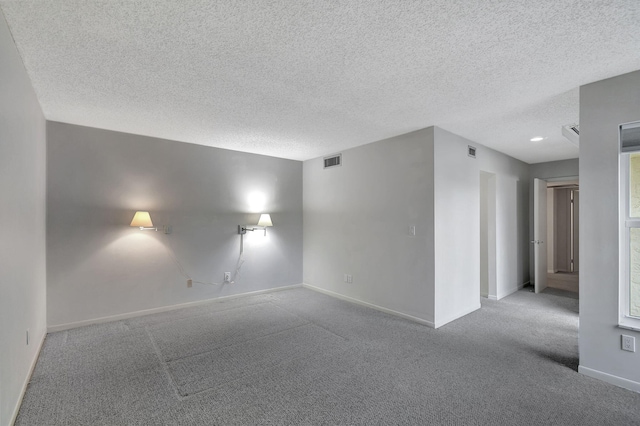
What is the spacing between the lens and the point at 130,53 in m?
2.18

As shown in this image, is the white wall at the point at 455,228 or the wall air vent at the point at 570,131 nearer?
the wall air vent at the point at 570,131

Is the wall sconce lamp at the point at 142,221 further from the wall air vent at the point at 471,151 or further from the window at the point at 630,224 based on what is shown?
the window at the point at 630,224

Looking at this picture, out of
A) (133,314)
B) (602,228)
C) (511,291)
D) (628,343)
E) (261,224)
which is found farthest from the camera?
(511,291)

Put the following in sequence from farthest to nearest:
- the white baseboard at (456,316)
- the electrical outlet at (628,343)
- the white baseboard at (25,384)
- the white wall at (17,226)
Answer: the white baseboard at (456,316)
the electrical outlet at (628,343)
the white baseboard at (25,384)
the white wall at (17,226)

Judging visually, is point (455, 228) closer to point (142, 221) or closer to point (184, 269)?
point (184, 269)

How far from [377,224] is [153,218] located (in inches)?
131

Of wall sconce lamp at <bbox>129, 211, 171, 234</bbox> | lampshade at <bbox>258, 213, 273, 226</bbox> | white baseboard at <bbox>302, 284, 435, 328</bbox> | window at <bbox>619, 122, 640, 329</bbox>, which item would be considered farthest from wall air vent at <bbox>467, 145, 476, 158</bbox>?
wall sconce lamp at <bbox>129, 211, 171, 234</bbox>

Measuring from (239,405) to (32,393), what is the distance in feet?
5.49

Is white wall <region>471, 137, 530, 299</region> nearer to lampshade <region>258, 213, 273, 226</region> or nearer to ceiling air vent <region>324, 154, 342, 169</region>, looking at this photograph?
ceiling air vent <region>324, 154, 342, 169</region>

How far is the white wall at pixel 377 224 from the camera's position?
3.93m

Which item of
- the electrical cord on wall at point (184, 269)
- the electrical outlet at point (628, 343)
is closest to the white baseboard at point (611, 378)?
the electrical outlet at point (628, 343)

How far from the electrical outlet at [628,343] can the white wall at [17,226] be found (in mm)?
4386

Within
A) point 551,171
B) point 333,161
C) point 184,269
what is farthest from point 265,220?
point 551,171

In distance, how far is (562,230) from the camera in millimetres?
7984
